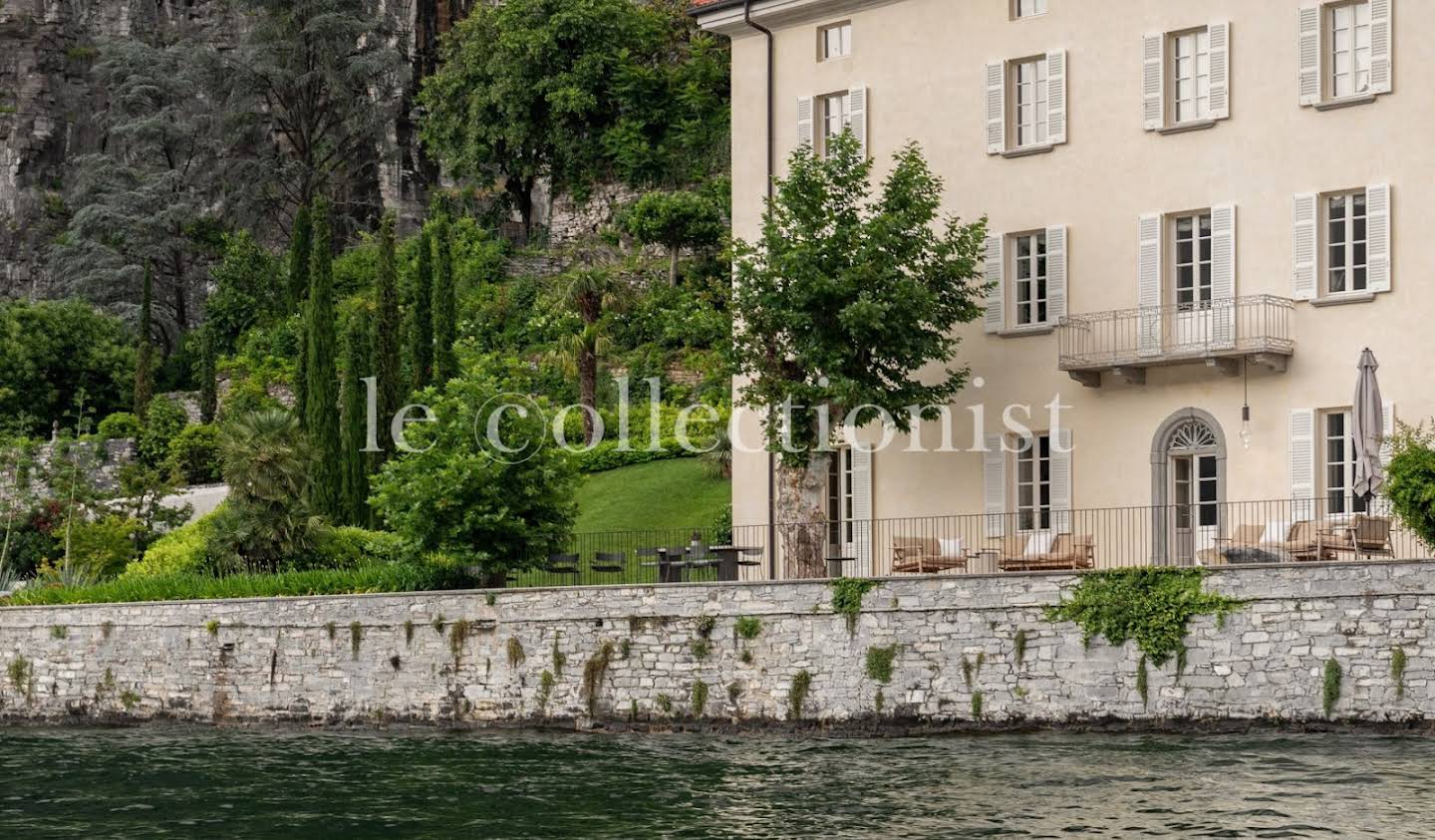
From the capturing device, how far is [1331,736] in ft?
75.4

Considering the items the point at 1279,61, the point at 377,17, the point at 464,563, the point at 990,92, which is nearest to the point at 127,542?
the point at 464,563

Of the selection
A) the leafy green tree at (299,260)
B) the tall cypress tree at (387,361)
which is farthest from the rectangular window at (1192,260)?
the leafy green tree at (299,260)

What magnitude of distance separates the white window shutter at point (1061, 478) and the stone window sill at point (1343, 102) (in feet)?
Answer: 19.9

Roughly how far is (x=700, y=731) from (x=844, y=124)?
11510 mm

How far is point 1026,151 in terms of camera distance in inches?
1243

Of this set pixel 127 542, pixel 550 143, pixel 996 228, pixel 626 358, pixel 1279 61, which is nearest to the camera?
pixel 1279 61

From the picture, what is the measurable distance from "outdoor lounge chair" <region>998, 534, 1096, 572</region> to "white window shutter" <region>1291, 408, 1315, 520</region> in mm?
2856

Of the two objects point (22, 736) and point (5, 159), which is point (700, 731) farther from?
point (5, 159)

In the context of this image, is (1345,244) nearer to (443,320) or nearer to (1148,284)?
(1148,284)

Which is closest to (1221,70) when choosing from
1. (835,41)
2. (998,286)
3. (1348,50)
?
(1348,50)

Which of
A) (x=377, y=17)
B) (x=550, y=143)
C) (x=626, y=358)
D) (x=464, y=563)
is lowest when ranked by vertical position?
(x=464, y=563)

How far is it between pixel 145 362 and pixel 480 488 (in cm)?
3286

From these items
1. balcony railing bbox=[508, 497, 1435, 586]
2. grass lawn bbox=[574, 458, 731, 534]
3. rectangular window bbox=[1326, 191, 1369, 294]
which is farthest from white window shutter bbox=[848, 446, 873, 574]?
grass lawn bbox=[574, 458, 731, 534]

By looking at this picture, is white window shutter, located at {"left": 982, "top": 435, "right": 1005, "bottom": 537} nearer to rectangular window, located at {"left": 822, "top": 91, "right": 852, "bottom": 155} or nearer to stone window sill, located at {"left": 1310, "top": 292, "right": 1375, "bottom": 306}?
stone window sill, located at {"left": 1310, "top": 292, "right": 1375, "bottom": 306}
